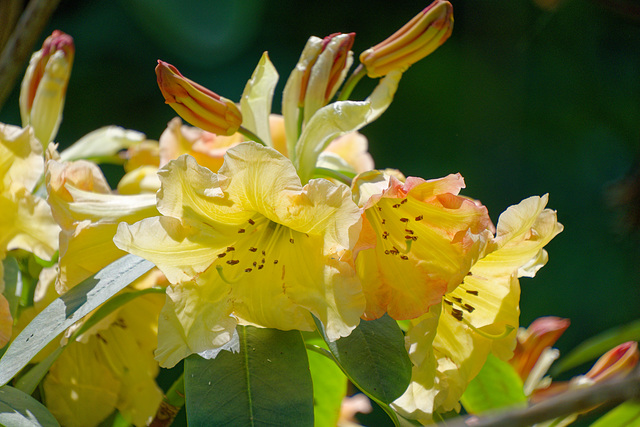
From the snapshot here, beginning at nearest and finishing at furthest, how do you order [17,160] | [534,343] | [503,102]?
[17,160]
[534,343]
[503,102]

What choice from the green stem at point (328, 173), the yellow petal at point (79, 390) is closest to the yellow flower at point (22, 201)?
the yellow petal at point (79, 390)

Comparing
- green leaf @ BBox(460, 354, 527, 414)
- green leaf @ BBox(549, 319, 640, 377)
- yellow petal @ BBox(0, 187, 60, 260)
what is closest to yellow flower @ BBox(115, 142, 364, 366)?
yellow petal @ BBox(0, 187, 60, 260)

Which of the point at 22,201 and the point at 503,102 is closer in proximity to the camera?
the point at 22,201

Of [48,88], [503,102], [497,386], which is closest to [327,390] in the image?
[497,386]

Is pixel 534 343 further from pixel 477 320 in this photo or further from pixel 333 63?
pixel 333 63

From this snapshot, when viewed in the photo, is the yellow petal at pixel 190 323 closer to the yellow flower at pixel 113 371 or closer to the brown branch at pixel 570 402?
the yellow flower at pixel 113 371

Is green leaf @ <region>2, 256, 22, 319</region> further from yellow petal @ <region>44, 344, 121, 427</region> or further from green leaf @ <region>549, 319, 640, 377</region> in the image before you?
green leaf @ <region>549, 319, 640, 377</region>
